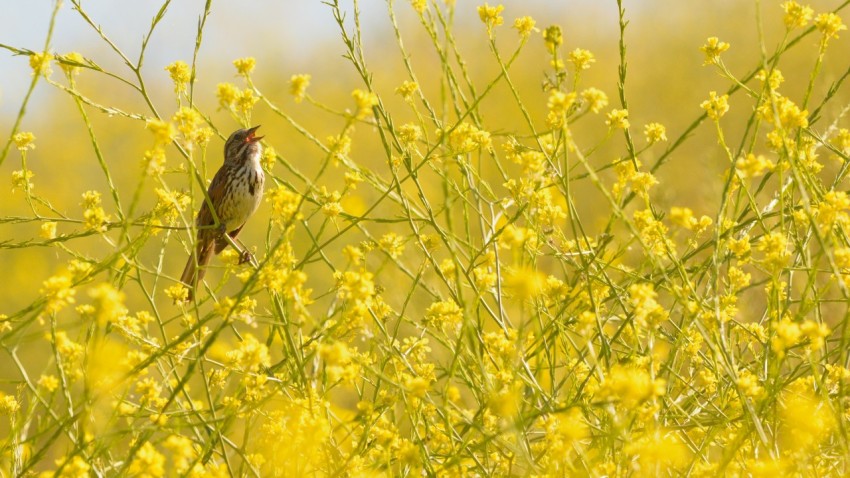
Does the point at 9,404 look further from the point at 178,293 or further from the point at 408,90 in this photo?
the point at 408,90

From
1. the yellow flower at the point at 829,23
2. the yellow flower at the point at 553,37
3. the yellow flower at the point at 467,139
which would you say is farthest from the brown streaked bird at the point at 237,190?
the yellow flower at the point at 829,23

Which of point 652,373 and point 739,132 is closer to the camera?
point 652,373

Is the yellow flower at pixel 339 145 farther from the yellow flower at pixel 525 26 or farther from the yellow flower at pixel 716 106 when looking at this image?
the yellow flower at pixel 716 106

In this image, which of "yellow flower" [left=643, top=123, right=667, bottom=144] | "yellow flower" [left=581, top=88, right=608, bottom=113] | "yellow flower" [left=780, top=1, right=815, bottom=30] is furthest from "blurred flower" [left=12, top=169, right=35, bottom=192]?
"yellow flower" [left=780, top=1, right=815, bottom=30]

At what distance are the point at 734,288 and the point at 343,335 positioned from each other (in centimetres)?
150

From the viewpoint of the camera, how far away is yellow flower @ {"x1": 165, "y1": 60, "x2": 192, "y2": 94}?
12.3ft

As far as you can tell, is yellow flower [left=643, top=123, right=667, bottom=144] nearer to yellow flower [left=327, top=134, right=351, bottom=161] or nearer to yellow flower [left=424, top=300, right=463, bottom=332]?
yellow flower [left=424, top=300, right=463, bottom=332]

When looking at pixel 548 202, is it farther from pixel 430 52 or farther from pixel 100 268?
pixel 430 52

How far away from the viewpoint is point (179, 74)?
3752mm

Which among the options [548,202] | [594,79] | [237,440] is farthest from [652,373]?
[594,79]

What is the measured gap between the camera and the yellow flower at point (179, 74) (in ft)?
12.3

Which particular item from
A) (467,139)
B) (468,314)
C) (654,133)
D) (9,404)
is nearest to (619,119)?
(654,133)

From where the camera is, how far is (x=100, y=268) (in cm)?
272

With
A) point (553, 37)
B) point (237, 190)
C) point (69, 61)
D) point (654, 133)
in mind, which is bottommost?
point (553, 37)
